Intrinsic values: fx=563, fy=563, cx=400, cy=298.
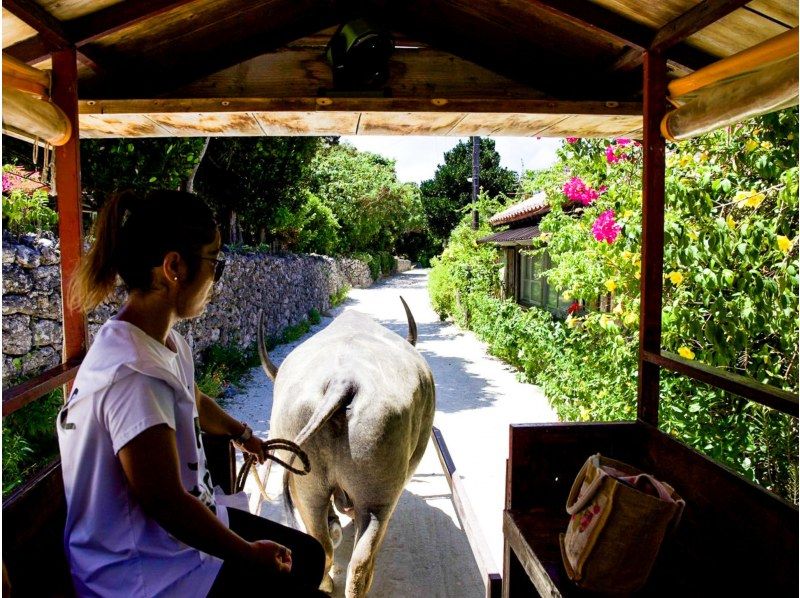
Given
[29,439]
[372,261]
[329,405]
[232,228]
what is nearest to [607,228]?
[329,405]

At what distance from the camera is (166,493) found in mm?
1088

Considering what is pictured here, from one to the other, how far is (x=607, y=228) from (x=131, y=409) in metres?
3.45

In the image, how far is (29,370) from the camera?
14.4 feet

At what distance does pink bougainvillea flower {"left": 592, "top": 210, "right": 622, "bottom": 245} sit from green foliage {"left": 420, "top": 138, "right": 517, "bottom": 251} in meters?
28.7

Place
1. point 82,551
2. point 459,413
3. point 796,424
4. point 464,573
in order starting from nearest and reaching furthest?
point 82,551 < point 796,424 < point 464,573 < point 459,413

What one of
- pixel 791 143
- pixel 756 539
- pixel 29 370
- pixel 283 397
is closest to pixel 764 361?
pixel 791 143

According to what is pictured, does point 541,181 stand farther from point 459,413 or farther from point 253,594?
point 253,594

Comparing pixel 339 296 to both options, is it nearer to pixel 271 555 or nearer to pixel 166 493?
pixel 271 555

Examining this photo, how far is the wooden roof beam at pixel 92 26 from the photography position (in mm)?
1995

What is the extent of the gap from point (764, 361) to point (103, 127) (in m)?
3.69

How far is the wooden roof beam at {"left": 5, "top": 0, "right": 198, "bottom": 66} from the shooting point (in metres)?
1.99

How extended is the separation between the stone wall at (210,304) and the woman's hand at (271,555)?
3921 mm

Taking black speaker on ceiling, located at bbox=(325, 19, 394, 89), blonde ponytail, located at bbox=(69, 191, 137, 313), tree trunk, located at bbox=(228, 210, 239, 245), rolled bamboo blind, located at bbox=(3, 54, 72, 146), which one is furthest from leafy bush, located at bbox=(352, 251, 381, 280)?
blonde ponytail, located at bbox=(69, 191, 137, 313)

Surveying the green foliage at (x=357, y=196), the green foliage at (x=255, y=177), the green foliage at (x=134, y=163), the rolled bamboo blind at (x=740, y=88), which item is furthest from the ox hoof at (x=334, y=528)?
the green foliage at (x=357, y=196)
